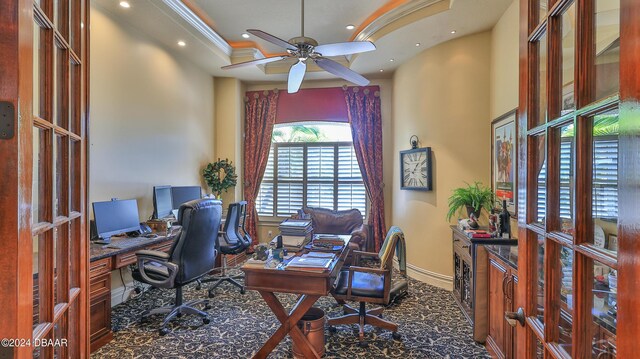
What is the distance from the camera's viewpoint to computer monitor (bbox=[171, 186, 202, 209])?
4.38 metres

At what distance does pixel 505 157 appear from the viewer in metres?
3.38

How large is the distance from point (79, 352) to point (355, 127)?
515 cm

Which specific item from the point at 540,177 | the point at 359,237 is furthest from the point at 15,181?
the point at 359,237

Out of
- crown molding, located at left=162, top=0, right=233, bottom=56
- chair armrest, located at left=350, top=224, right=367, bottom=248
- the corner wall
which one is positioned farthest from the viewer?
chair armrest, located at left=350, top=224, right=367, bottom=248

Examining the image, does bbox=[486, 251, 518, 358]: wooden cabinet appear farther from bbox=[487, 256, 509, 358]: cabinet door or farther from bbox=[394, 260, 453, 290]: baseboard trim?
bbox=[394, 260, 453, 290]: baseboard trim

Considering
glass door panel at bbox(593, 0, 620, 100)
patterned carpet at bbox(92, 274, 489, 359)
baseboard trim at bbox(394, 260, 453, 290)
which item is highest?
glass door panel at bbox(593, 0, 620, 100)

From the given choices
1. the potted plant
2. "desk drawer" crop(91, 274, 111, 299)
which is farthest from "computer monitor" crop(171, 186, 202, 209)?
the potted plant

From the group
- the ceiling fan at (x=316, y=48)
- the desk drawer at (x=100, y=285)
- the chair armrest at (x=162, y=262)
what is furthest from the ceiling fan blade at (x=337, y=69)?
the desk drawer at (x=100, y=285)

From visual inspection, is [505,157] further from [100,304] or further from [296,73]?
[100,304]

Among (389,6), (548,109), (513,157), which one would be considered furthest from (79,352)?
(389,6)

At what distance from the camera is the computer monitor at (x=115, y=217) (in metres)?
3.12

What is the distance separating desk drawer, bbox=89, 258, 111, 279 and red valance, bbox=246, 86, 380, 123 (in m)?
3.99

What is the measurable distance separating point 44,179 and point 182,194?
378 centimetres

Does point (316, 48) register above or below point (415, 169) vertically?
above
